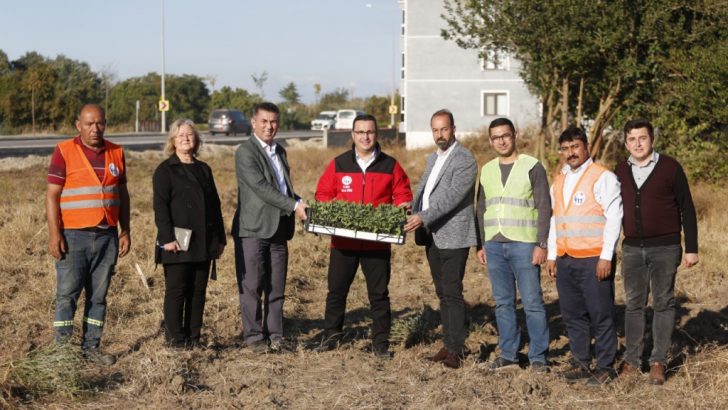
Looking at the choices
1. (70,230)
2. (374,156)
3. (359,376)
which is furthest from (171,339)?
(374,156)

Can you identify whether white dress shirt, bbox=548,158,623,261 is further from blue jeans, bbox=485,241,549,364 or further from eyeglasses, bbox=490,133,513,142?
eyeglasses, bbox=490,133,513,142

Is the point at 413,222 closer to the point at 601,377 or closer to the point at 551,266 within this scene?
the point at 551,266

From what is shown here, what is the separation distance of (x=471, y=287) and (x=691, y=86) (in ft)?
22.8

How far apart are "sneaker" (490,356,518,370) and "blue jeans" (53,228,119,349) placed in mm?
2934

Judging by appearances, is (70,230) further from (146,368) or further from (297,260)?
(297,260)

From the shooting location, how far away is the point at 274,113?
6.92 metres

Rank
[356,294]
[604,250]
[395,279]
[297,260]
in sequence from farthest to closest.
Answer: [297,260]
[395,279]
[356,294]
[604,250]

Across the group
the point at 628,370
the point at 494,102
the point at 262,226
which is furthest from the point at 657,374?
the point at 494,102

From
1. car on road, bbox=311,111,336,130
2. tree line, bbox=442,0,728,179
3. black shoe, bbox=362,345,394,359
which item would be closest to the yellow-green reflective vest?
black shoe, bbox=362,345,394,359

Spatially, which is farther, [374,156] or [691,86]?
[691,86]

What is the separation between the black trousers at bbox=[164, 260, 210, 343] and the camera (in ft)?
21.9

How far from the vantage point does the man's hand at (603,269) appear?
19.6 ft

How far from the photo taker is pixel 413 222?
648 cm

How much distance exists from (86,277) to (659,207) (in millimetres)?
4136
